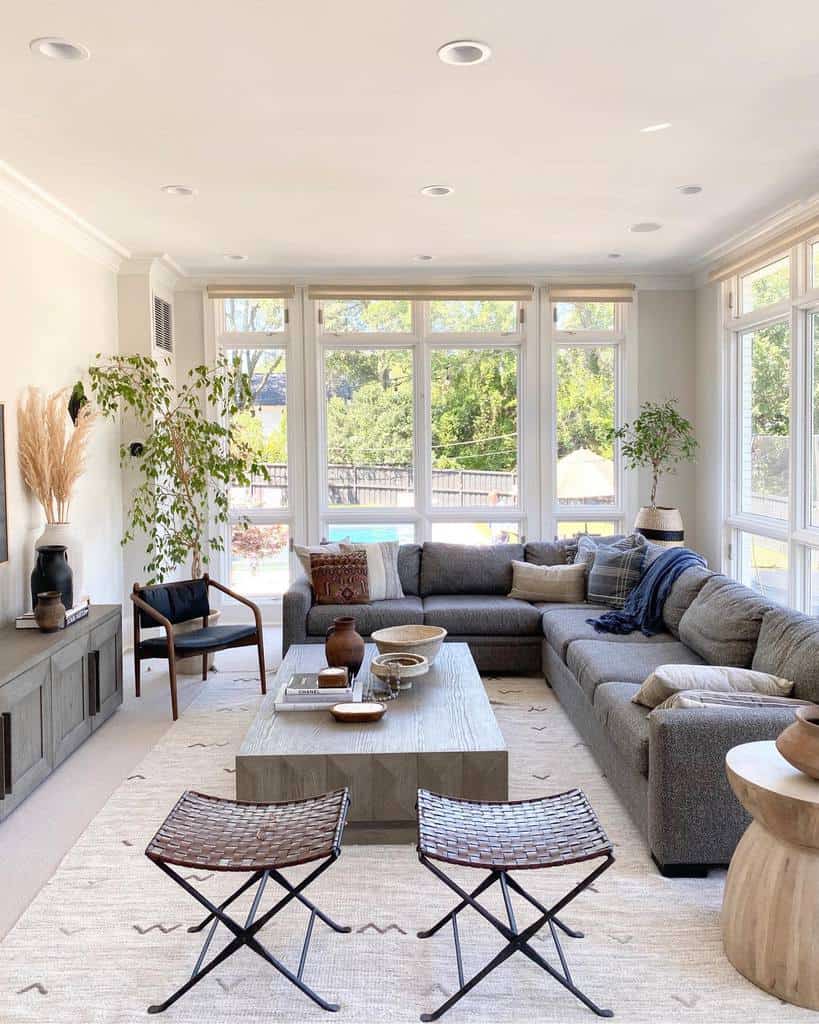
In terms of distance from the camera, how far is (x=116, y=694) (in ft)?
15.3

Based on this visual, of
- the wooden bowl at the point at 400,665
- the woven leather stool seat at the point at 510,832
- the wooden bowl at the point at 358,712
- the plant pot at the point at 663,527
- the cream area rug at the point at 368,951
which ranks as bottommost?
the cream area rug at the point at 368,951

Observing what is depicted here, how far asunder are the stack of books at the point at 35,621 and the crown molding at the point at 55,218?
2022 millimetres


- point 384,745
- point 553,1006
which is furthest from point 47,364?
point 553,1006

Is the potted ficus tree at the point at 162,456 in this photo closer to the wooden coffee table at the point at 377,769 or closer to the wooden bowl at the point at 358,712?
the wooden bowl at the point at 358,712

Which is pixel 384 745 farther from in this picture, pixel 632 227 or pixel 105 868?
pixel 632 227

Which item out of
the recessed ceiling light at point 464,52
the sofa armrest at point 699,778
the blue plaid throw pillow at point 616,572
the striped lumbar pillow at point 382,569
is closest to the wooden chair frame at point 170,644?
the striped lumbar pillow at point 382,569

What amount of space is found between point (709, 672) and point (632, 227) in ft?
10.6

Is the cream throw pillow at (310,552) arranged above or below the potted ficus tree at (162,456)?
below

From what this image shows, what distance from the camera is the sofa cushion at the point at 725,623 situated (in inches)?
144

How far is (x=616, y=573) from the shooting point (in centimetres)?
534

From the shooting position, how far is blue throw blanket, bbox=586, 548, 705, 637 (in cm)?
470

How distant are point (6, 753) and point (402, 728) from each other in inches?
59.9

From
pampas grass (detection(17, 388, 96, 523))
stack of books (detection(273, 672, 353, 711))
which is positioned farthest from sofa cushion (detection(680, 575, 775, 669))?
pampas grass (detection(17, 388, 96, 523))

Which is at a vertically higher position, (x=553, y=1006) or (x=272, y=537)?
(x=272, y=537)
